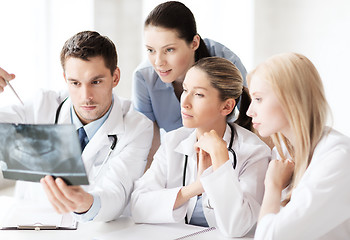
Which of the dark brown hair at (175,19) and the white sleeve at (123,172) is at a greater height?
the dark brown hair at (175,19)

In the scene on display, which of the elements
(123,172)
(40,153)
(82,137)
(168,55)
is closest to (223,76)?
(168,55)

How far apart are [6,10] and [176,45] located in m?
1.43

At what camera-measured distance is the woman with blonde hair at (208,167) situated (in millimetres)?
1573

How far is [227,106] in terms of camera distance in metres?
1.86

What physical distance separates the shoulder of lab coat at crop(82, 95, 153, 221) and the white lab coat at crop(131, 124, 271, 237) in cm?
6

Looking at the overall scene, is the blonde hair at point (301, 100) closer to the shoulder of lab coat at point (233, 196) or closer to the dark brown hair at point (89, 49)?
the shoulder of lab coat at point (233, 196)

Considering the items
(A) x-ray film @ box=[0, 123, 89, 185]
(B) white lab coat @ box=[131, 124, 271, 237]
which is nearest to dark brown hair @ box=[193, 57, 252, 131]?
(B) white lab coat @ box=[131, 124, 271, 237]

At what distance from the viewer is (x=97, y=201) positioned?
1.68 metres

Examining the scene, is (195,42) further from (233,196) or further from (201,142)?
(233,196)

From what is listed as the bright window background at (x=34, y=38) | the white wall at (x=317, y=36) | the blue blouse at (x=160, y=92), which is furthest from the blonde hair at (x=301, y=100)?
the white wall at (x=317, y=36)

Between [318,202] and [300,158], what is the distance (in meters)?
0.16

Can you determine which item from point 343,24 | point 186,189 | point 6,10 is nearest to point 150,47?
point 186,189

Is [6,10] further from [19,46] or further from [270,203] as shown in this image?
[270,203]

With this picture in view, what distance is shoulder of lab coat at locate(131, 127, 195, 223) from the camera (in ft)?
5.59
